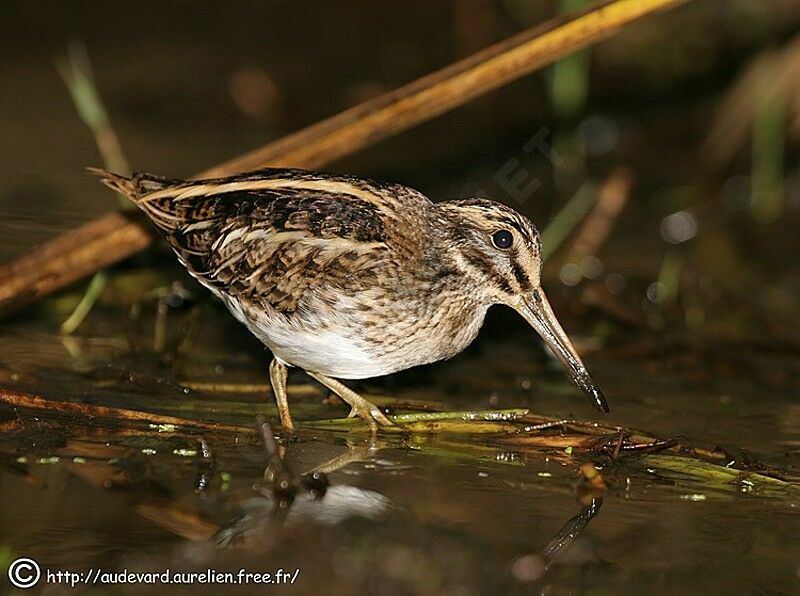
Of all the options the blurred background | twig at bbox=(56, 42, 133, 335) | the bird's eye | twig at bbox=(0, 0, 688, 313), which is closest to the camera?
the blurred background

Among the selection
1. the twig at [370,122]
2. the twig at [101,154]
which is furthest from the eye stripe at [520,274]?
the twig at [101,154]

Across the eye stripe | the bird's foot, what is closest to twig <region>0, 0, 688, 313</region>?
the eye stripe

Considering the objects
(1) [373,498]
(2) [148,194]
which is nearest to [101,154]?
(2) [148,194]

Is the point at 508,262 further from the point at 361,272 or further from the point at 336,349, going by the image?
the point at 336,349

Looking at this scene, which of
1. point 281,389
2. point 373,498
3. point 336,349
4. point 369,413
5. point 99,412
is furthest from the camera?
point 281,389

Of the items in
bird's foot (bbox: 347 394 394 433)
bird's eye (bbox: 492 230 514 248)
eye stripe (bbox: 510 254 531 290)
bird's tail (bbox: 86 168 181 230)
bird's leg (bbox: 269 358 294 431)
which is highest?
bird's tail (bbox: 86 168 181 230)

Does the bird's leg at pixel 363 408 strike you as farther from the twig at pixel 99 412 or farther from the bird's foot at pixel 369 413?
the twig at pixel 99 412

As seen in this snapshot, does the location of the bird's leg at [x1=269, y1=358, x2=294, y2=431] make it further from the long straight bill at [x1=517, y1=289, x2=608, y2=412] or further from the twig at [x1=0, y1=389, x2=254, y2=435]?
the long straight bill at [x1=517, y1=289, x2=608, y2=412]
